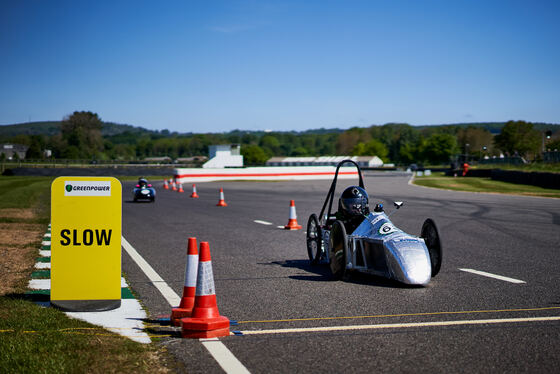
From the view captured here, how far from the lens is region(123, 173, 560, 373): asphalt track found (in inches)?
196

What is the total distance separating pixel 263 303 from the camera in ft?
23.2

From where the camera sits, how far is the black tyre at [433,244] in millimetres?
8203

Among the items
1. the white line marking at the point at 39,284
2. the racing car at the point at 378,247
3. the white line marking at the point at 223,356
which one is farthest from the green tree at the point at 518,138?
the white line marking at the point at 223,356

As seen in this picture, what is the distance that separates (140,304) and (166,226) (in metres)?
9.73

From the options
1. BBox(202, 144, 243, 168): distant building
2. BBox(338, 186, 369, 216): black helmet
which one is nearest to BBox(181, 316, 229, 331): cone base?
BBox(338, 186, 369, 216): black helmet

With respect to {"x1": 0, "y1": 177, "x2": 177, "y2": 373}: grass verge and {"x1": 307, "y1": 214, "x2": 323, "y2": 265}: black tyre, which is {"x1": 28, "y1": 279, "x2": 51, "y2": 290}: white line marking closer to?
{"x1": 0, "y1": 177, "x2": 177, "y2": 373}: grass verge

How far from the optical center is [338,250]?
8.28 m

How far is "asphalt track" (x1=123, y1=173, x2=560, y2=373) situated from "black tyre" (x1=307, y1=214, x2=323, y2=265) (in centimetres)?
20

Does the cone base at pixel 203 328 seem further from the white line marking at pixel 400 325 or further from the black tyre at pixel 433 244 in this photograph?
the black tyre at pixel 433 244

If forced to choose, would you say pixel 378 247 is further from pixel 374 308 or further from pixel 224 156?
pixel 224 156

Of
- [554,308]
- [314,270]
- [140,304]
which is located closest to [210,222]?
[314,270]

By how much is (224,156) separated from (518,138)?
110 metres

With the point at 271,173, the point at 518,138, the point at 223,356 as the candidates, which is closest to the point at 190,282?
the point at 223,356

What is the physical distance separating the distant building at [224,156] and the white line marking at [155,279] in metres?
73.6
